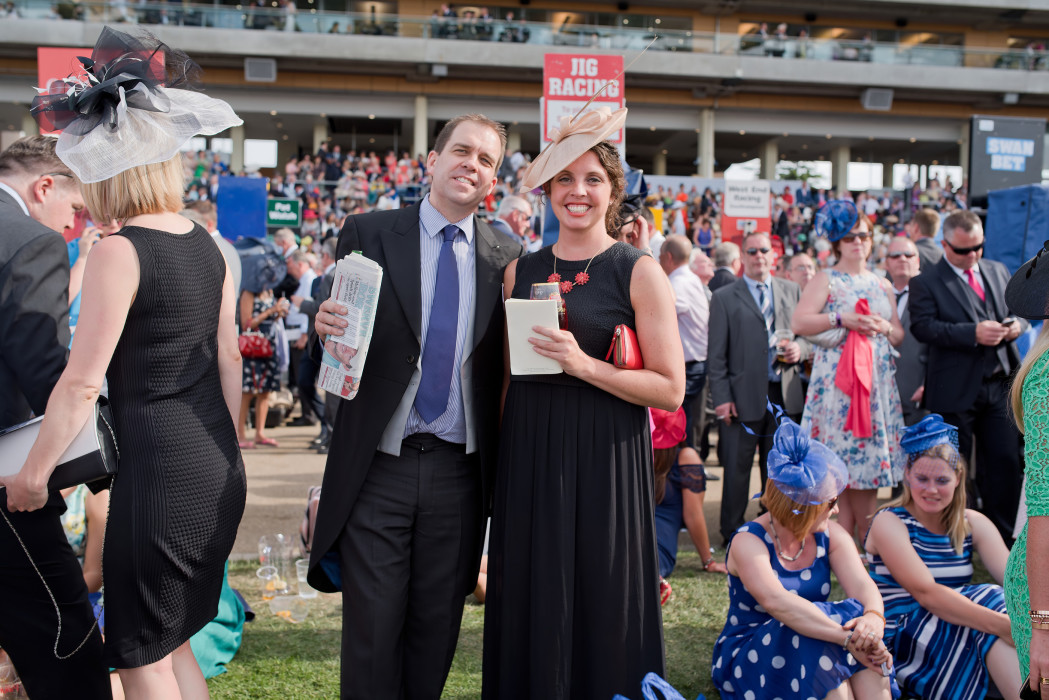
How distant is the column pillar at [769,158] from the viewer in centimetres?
3534

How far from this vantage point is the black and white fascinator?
7.50 ft

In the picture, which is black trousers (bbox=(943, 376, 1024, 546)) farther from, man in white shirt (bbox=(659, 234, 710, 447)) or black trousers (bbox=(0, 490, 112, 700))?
black trousers (bbox=(0, 490, 112, 700))

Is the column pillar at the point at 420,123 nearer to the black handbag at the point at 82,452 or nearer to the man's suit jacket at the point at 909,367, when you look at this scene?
the man's suit jacket at the point at 909,367

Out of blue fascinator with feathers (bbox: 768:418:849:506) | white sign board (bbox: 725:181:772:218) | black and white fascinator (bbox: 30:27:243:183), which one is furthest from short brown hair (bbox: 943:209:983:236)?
white sign board (bbox: 725:181:772:218)

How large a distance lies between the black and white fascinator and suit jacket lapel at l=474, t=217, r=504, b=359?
2.75 feet

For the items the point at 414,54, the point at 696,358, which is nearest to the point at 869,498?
the point at 696,358

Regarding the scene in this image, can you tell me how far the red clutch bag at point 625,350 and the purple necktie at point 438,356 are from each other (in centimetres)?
51

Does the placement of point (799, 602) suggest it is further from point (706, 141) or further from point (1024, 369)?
point (706, 141)

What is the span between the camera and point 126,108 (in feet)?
7.79

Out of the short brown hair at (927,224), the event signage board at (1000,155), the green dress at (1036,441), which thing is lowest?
the green dress at (1036,441)

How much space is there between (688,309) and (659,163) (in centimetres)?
3373

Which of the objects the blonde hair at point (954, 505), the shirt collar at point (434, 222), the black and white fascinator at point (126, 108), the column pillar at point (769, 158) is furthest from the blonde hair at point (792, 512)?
the column pillar at point (769, 158)

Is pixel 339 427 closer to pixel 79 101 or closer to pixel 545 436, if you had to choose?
pixel 545 436

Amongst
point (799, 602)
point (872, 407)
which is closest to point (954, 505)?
point (799, 602)
